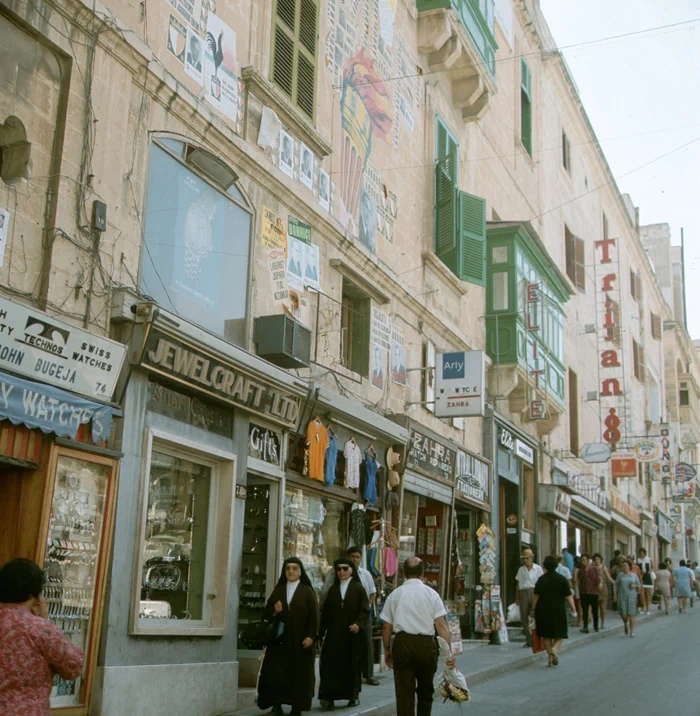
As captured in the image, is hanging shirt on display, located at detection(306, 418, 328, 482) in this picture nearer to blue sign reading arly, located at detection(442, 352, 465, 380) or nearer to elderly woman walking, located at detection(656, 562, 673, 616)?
blue sign reading arly, located at detection(442, 352, 465, 380)

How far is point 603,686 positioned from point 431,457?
226 inches

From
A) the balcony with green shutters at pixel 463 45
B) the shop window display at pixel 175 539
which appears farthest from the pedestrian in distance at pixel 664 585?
the shop window display at pixel 175 539

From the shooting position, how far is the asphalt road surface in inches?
407

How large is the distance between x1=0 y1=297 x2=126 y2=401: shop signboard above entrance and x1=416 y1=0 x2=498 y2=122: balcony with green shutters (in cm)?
1153

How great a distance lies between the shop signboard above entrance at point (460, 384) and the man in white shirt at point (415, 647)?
26.4 feet

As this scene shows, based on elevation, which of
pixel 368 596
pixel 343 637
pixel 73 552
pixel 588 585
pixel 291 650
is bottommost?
pixel 291 650

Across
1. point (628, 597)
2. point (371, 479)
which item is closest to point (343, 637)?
point (371, 479)

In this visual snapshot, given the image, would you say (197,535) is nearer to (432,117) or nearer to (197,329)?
(197,329)

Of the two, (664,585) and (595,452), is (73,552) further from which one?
(664,585)

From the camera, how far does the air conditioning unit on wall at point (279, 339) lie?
1158 centimetres

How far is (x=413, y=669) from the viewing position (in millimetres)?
8281

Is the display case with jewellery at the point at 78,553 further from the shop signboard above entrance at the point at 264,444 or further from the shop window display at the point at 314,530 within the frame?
the shop window display at the point at 314,530

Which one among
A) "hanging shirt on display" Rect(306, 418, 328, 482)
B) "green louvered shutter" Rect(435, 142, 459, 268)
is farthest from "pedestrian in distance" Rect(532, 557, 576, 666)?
"green louvered shutter" Rect(435, 142, 459, 268)

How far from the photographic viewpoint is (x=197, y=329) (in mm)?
9898
